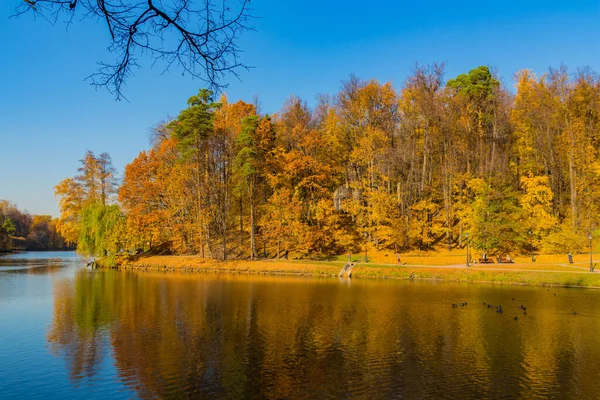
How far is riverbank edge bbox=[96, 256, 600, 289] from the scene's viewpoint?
3712cm

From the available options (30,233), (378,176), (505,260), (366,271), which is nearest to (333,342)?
(366,271)

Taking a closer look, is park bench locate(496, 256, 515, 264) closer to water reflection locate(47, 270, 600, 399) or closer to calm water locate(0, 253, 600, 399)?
calm water locate(0, 253, 600, 399)

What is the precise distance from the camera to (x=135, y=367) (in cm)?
1570

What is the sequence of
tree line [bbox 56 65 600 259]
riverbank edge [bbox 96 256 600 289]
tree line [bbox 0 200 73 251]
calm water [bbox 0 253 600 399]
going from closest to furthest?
calm water [bbox 0 253 600 399] < riverbank edge [bbox 96 256 600 289] < tree line [bbox 56 65 600 259] < tree line [bbox 0 200 73 251]

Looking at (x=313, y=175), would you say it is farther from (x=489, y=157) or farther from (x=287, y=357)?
(x=287, y=357)

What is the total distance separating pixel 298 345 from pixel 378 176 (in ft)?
134

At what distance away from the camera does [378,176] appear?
5731 cm

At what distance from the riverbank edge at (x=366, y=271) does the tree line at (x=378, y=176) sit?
2.75 m

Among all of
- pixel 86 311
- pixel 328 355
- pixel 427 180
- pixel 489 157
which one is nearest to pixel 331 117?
pixel 427 180

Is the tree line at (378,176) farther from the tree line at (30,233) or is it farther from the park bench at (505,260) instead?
the tree line at (30,233)

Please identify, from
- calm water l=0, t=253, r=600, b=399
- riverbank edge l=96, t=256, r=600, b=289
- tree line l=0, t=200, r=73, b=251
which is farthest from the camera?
tree line l=0, t=200, r=73, b=251

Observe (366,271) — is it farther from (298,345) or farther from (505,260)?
(298,345)

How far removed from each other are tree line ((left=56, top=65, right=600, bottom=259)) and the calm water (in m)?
18.8

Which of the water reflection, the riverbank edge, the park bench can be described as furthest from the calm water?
the park bench
